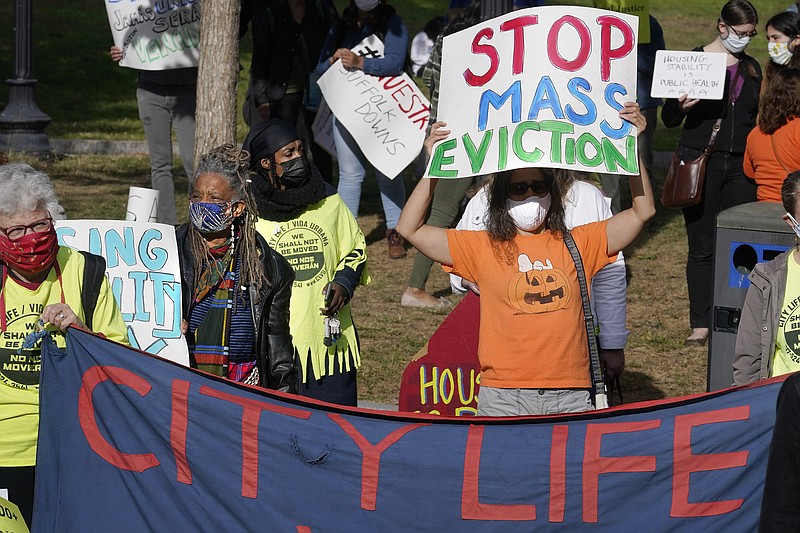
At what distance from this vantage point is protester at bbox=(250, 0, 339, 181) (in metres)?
10.8

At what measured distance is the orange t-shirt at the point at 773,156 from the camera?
7531mm

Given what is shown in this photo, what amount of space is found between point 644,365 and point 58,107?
13.8 meters

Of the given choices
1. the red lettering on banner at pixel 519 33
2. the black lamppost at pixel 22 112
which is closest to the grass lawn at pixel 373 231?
the black lamppost at pixel 22 112

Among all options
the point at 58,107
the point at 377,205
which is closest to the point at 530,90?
the point at 377,205

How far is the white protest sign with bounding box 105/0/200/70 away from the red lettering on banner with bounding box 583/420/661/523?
233 inches

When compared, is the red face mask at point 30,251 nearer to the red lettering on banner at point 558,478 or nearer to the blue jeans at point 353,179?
the red lettering on banner at point 558,478

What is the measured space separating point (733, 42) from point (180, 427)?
4.96 meters

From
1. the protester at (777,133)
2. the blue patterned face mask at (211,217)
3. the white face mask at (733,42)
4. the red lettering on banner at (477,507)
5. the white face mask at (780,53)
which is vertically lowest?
the red lettering on banner at (477,507)

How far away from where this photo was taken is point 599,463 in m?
4.34

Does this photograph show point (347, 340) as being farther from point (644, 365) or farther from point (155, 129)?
point (155, 129)

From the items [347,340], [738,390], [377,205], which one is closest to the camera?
[738,390]

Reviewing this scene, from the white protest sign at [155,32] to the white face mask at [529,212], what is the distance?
201 inches

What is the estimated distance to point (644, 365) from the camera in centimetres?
826

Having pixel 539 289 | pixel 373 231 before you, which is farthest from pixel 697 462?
pixel 373 231
